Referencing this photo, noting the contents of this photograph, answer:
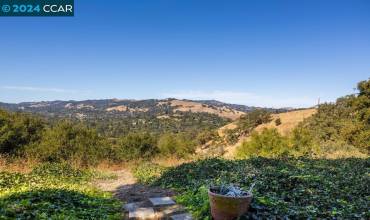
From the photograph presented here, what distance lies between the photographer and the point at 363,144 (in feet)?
80.6

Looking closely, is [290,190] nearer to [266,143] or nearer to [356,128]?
[266,143]

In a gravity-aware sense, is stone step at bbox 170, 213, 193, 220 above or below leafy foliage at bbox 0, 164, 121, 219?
below

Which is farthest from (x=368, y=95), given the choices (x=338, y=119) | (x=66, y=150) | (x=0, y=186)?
(x=0, y=186)

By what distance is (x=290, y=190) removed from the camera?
777cm

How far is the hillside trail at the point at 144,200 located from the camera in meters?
6.85

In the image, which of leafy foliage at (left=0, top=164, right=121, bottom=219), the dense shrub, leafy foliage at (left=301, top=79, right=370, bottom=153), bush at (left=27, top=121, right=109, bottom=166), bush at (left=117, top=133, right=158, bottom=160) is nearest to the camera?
leafy foliage at (left=0, top=164, right=121, bottom=219)

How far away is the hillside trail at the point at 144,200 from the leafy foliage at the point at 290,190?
333 millimetres

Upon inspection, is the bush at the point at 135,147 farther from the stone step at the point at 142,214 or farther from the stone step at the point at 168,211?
the stone step at the point at 142,214

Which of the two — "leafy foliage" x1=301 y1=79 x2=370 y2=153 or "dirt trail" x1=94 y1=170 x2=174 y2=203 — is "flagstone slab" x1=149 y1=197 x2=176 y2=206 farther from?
"leafy foliage" x1=301 y1=79 x2=370 y2=153

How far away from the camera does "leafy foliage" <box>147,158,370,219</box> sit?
6.32 metres

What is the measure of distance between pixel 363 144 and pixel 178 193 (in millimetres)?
20517

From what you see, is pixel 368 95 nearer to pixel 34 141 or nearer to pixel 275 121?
pixel 34 141

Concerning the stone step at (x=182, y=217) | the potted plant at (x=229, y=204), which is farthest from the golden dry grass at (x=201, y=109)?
the potted plant at (x=229, y=204)

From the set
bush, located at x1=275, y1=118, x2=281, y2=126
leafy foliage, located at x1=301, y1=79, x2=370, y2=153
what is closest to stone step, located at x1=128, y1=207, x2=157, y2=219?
leafy foliage, located at x1=301, y1=79, x2=370, y2=153
